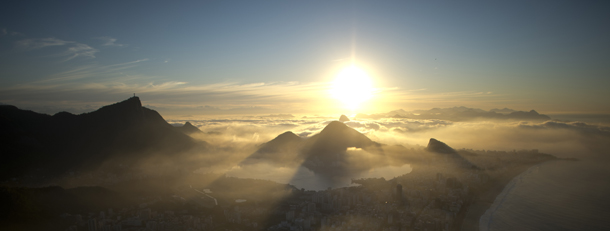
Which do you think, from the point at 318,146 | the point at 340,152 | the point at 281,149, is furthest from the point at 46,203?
the point at 340,152

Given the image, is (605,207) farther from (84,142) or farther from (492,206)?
(84,142)

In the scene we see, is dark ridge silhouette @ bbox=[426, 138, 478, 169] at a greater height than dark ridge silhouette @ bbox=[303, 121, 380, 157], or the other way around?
dark ridge silhouette @ bbox=[303, 121, 380, 157]

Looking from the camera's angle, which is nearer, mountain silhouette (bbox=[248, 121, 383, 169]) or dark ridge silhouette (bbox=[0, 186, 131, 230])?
dark ridge silhouette (bbox=[0, 186, 131, 230])

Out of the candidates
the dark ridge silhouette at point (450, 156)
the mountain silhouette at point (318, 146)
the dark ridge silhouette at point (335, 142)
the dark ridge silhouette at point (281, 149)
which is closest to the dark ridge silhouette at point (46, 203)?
the dark ridge silhouette at point (281, 149)

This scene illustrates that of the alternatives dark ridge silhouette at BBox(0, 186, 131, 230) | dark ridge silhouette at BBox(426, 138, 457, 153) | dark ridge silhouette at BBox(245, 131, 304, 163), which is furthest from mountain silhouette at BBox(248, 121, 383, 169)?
dark ridge silhouette at BBox(0, 186, 131, 230)

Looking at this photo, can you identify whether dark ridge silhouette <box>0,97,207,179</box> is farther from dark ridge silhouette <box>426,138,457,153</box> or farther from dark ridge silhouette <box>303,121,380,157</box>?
dark ridge silhouette <box>426,138,457,153</box>

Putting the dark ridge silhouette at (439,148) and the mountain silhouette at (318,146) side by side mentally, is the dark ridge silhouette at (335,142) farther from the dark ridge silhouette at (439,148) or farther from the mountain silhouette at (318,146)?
the dark ridge silhouette at (439,148)

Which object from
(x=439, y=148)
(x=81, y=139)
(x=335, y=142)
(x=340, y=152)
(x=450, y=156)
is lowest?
(x=450, y=156)

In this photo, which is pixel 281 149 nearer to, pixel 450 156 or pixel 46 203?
pixel 450 156

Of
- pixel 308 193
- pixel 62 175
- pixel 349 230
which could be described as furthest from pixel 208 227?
pixel 62 175
